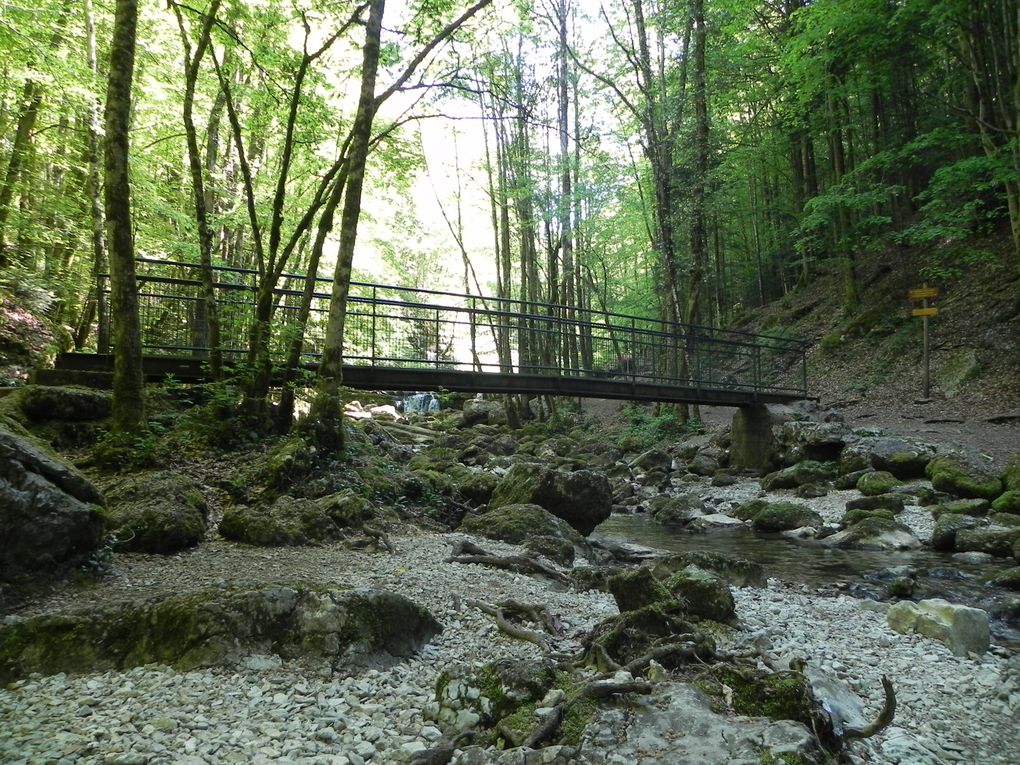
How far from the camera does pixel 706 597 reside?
14.5ft

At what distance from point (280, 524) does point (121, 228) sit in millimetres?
3685

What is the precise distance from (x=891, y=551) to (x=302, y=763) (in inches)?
305

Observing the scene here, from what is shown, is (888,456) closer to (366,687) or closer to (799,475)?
(799,475)

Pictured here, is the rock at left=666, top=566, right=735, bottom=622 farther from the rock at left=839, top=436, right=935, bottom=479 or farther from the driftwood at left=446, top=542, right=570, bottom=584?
the rock at left=839, top=436, right=935, bottom=479

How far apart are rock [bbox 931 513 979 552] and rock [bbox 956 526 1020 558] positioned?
8cm

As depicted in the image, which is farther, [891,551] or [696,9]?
[696,9]

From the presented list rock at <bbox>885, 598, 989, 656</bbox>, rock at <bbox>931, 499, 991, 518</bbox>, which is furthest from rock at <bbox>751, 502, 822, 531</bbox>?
rock at <bbox>885, 598, 989, 656</bbox>

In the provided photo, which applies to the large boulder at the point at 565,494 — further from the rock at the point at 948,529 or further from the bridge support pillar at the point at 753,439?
the bridge support pillar at the point at 753,439

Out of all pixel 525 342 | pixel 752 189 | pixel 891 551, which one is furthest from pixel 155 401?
pixel 752 189

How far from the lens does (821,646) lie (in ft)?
13.8

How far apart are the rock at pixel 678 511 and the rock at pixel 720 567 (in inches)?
155

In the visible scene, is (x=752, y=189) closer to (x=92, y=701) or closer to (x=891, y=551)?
(x=891, y=551)

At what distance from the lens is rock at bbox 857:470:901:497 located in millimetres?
10133

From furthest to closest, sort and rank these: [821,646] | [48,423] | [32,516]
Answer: [48,423], [821,646], [32,516]
